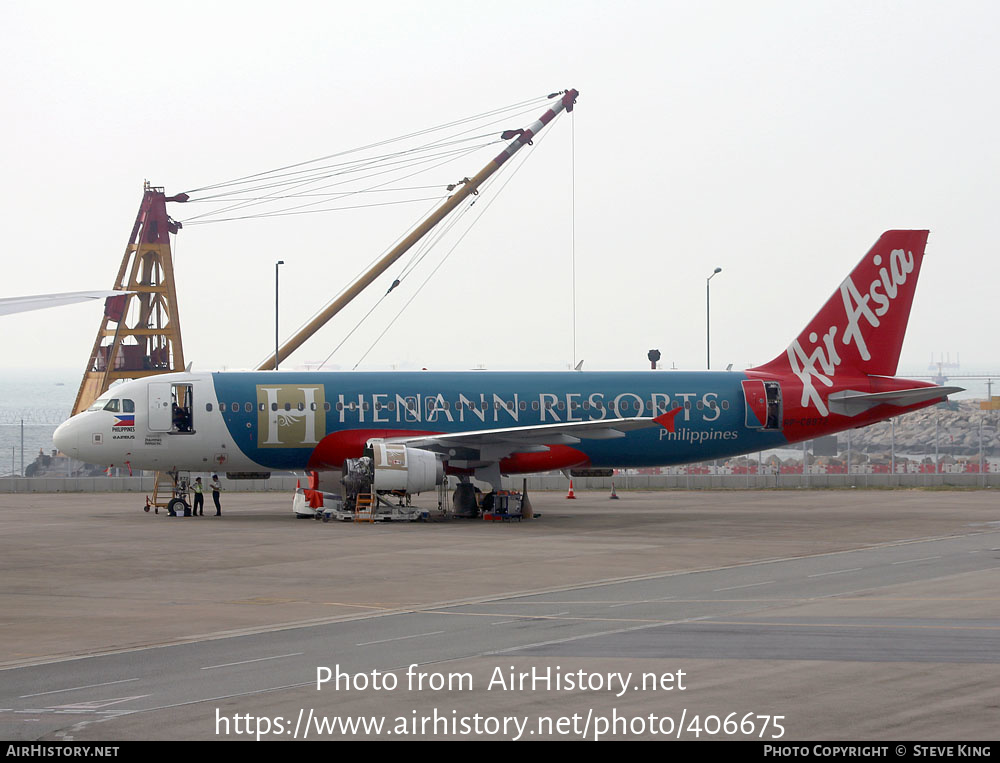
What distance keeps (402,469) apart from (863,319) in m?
17.1

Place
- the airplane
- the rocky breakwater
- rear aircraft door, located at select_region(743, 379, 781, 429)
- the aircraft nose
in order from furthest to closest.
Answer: the rocky breakwater → rear aircraft door, located at select_region(743, 379, 781, 429) → the aircraft nose → the airplane

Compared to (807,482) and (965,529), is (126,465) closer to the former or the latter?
(965,529)

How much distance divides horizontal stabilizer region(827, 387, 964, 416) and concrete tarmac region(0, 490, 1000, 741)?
669 centimetres

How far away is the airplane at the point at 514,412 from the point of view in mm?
38719

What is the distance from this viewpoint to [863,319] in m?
42.2

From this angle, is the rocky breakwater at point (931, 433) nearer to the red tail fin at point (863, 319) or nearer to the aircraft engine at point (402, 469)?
the red tail fin at point (863, 319)

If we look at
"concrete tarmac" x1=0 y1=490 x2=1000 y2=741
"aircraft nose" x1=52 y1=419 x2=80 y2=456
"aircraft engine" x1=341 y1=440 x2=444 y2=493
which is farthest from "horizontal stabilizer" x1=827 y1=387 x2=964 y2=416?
"aircraft nose" x1=52 y1=419 x2=80 y2=456

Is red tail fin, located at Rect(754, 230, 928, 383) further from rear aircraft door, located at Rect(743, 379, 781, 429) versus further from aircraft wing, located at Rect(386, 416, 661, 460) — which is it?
aircraft wing, located at Rect(386, 416, 661, 460)

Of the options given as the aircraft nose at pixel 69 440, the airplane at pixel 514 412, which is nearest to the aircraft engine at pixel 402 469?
the airplane at pixel 514 412

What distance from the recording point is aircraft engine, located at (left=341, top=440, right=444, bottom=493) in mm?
36969

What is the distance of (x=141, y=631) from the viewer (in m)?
17.9

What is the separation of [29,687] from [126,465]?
26.3 meters

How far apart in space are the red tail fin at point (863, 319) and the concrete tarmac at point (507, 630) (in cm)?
865
